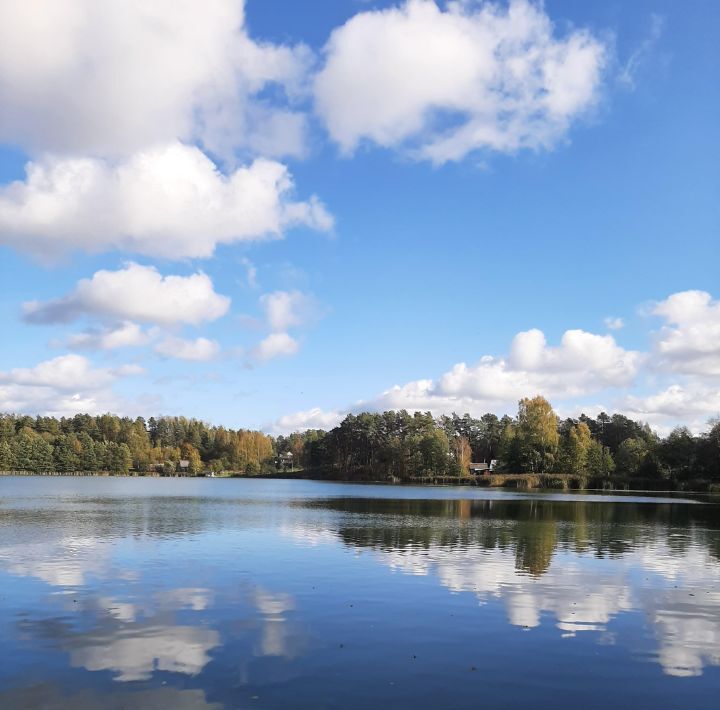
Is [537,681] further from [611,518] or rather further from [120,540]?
[611,518]

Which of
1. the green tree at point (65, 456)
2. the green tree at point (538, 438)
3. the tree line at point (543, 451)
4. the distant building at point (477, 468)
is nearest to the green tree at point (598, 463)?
the tree line at point (543, 451)

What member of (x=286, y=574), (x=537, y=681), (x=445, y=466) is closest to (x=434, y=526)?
(x=286, y=574)

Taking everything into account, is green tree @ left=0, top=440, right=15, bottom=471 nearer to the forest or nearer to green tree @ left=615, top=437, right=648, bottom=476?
the forest

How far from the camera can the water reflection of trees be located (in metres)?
32.8

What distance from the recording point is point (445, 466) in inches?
6156

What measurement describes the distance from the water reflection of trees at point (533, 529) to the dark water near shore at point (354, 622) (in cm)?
42

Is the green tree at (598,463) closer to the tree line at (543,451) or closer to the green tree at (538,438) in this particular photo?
the tree line at (543,451)

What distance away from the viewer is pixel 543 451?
135375mm

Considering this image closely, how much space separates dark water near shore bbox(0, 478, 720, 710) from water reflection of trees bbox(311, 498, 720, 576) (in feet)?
1.39

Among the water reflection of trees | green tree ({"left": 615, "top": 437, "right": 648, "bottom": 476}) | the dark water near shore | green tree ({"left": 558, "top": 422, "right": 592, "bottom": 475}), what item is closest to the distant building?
green tree ({"left": 558, "top": 422, "right": 592, "bottom": 475})

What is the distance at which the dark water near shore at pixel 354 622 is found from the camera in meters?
12.5

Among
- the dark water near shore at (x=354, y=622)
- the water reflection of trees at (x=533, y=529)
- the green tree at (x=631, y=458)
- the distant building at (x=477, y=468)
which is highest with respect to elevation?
the green tree at (x=631, y=458)

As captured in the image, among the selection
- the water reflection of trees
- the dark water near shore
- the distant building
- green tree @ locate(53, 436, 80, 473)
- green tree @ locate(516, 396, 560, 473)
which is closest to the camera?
the dark water near shore

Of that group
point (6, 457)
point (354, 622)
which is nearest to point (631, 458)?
point (354, 622)
